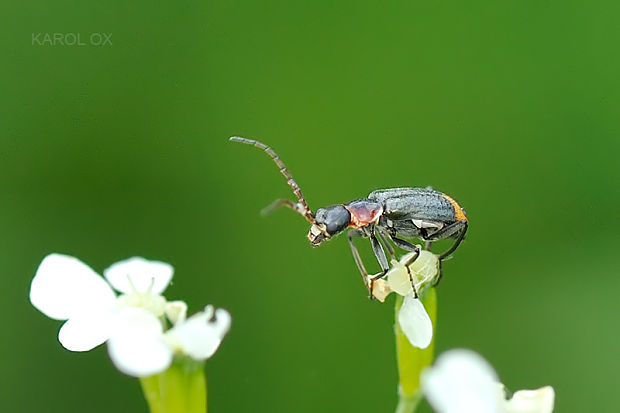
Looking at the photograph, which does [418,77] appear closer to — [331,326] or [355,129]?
[355,129]

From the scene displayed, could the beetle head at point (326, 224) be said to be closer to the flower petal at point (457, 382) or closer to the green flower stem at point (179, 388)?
the green flower stem at point (179, 388)

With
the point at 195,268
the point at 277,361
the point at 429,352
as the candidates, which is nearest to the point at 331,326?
the point at 277,361

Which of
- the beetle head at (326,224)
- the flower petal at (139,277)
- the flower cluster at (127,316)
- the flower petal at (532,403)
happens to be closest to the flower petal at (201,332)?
the flower cluster at (127,316)

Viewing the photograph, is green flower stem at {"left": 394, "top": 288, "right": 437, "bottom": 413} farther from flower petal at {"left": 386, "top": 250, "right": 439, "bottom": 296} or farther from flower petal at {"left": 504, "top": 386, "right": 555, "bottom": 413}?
flower petal at {"left": 504, "top": 386, "right": 555, "bottom": 413}

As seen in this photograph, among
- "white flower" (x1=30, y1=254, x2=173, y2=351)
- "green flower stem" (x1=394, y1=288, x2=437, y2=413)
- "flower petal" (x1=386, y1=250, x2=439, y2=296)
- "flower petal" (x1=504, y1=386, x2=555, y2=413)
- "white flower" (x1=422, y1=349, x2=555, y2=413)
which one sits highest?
"white flower" (x1=30, y1=254, x2=173, y2=351)

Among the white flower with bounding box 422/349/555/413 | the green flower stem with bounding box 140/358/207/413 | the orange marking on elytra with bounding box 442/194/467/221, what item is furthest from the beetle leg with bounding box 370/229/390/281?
the white flower with bounding box 422/349/555/413

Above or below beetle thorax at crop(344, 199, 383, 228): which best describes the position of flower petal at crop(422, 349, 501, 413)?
below

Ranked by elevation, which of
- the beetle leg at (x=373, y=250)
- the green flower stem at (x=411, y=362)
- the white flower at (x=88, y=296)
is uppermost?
the beetle leg at (x=373, y=250)

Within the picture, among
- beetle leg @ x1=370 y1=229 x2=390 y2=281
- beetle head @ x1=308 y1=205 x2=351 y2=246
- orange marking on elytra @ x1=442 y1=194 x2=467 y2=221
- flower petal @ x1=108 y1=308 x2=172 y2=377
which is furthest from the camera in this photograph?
orange marking on elytra @ x1=442 y1=194 x2=467 y2=221
